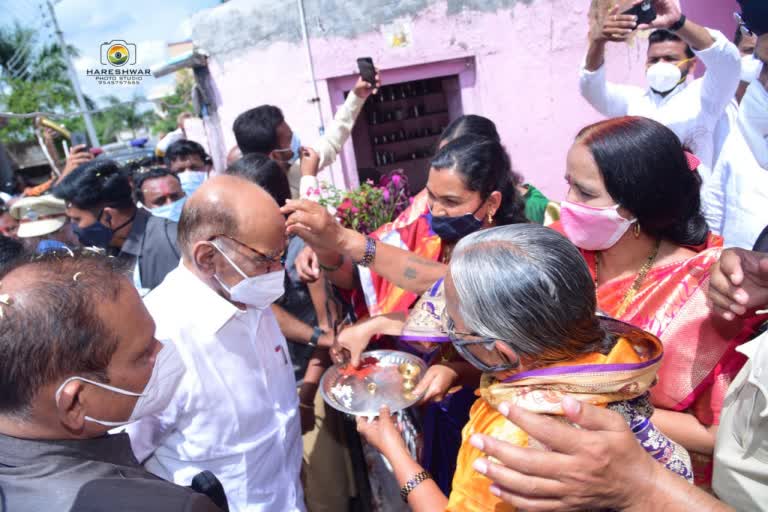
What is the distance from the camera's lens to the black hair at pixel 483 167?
2.54m

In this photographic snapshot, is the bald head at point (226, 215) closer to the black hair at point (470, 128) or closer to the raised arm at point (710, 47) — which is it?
the black hair at point (470, 128)

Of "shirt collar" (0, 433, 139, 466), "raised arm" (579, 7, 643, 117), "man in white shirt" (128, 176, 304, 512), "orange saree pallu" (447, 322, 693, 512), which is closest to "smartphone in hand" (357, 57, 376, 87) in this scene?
"raised arm" (579, 7, 643, 117)

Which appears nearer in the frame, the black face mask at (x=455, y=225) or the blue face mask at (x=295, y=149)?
the black face mask at (x=455, y=225)

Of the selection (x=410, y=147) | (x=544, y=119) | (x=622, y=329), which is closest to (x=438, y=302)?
(x=622, y=329)

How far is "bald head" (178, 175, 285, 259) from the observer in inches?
75.2

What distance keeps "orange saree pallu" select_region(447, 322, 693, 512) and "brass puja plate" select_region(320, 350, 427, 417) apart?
708mm

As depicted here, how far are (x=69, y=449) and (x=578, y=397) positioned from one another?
4.19 ft

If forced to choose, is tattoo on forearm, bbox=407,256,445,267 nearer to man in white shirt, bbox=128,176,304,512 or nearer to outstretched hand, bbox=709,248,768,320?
man in white shirt, bbox=128,176,304,512

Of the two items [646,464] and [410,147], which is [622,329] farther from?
[410,147]

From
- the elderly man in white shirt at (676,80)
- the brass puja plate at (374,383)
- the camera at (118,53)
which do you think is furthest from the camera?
the camera at (118,53)

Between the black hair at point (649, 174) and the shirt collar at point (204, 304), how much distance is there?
63.0 inches

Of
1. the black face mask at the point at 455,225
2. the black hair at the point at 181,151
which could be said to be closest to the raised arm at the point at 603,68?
the black face mask at the point at 455,225

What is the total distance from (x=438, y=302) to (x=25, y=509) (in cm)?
150

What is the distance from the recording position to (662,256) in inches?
79.7
